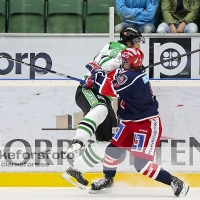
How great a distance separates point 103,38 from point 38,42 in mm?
555

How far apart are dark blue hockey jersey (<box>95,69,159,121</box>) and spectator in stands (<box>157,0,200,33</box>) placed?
5.38 ft

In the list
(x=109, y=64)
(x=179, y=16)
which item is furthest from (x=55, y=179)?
(x=179, y=16)

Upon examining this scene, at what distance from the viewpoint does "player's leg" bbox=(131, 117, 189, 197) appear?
12.6 feet

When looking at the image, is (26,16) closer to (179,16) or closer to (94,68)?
(179,16)

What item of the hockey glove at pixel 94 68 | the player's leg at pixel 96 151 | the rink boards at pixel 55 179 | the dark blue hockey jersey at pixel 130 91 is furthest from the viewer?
the rink boards at pixel 55 179

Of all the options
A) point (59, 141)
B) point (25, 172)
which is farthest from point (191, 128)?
point (25, 172)

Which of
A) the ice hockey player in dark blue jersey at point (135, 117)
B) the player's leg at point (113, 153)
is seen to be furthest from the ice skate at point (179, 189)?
the player's leg at point (113, 153)

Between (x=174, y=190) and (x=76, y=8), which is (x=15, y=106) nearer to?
(x=76, y=8)

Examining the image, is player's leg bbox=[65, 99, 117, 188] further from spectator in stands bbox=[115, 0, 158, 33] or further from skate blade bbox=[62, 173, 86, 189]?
spectator in stands bbox=[115, 0, 158, 33]

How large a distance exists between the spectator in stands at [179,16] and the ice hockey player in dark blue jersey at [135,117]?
1638mm

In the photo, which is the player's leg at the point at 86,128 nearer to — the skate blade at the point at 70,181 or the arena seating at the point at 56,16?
the skate blade at the point at 70,181

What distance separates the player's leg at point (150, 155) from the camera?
3852 millimetres

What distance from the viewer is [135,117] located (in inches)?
154

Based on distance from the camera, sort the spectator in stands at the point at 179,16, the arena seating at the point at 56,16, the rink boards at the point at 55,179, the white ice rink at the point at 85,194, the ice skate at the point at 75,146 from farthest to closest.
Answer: the arena seating at the point at 56,16
the spectator in stands at the point at 179,16
the rink boards at the point at 55,179
the ice skate at the point at 75,146
the white ice rink at the point at 85,194
